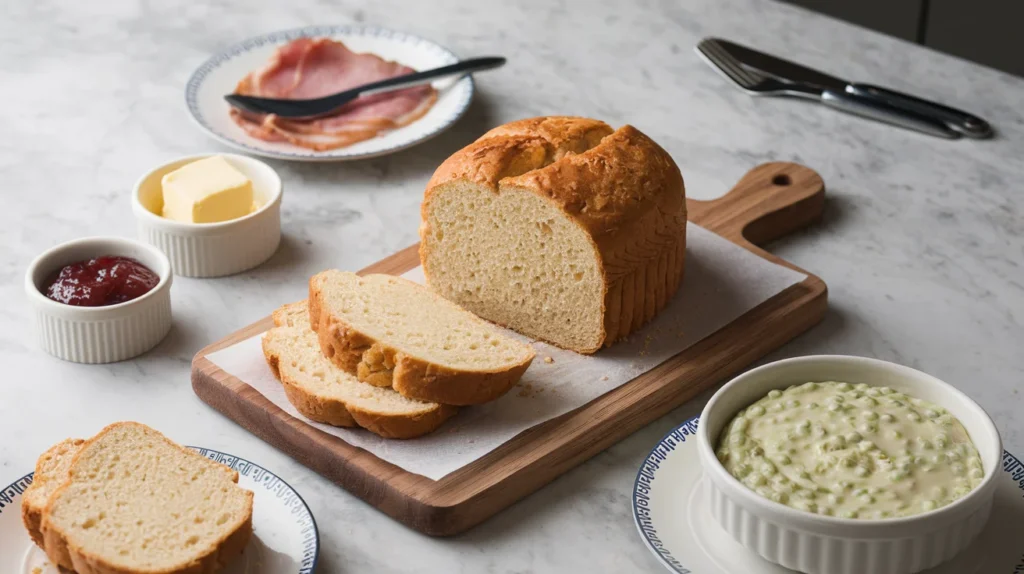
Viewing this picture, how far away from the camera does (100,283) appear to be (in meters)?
3.00

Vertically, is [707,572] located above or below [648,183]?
below

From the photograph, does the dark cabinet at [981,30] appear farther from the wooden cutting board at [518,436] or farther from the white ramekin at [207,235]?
the white ramekin at [207,235]

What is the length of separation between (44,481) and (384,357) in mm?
760

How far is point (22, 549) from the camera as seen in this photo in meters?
2.29

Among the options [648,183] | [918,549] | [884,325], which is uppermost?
[648,183]

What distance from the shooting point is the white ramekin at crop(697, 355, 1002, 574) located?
2.09 meters

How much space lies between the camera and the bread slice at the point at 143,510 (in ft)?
7.12

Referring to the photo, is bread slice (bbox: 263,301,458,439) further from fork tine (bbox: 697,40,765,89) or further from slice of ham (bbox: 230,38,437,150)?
fork tine (bbox: 697,40,765,89)

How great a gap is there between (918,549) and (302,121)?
103 inches

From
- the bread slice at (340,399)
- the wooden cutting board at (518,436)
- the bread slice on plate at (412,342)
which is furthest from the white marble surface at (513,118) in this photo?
the bread slice on plate at (412,342)

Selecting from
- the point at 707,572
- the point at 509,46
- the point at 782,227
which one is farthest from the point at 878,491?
the point at 509,46

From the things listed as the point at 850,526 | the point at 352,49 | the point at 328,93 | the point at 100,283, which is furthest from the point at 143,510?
the point at 352,49

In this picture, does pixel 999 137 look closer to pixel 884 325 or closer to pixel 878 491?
pixel 884 325

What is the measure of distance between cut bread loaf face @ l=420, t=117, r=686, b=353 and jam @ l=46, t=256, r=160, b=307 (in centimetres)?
73
